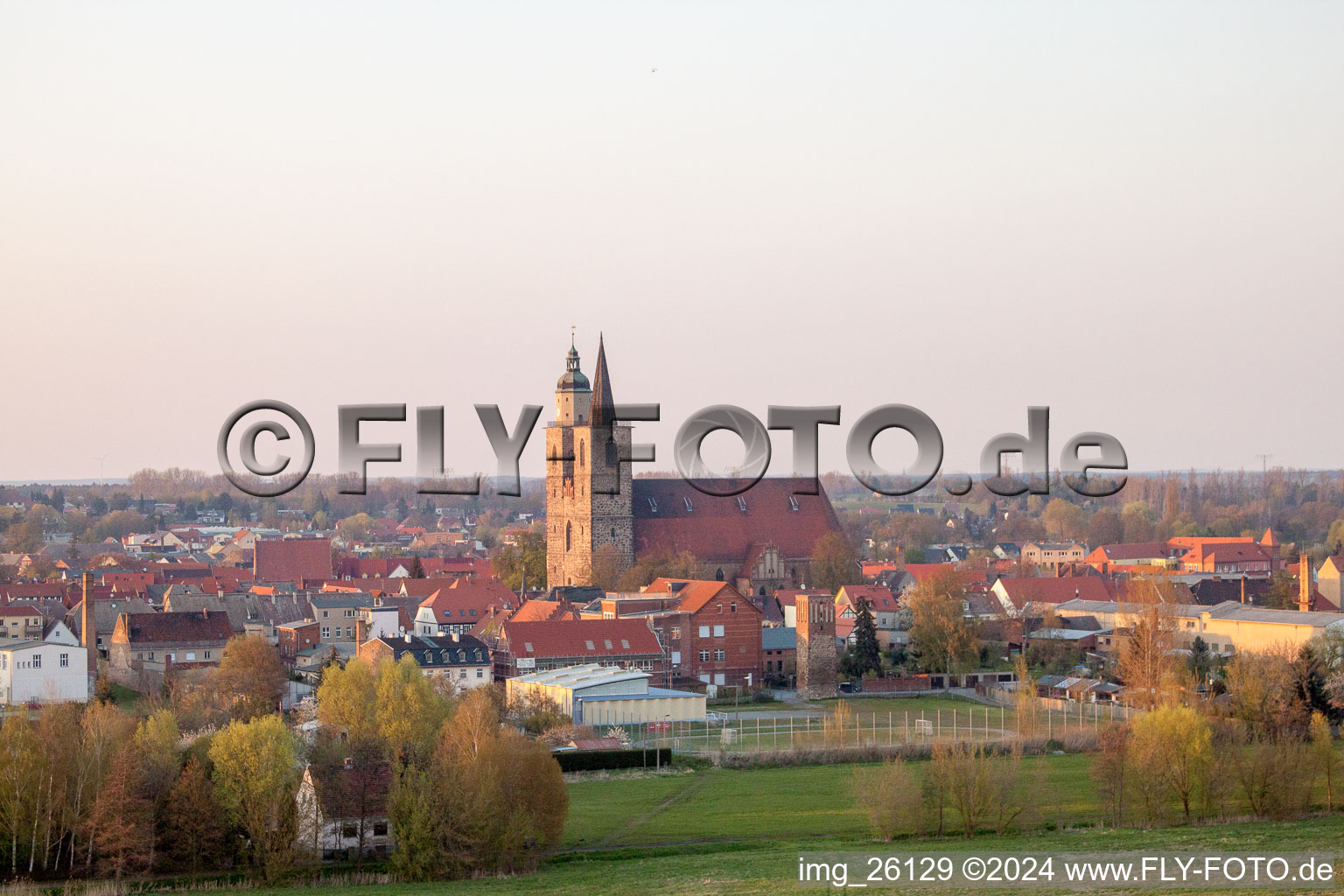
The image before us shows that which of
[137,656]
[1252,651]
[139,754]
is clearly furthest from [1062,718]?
[137,656]

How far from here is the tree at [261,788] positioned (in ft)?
86.6

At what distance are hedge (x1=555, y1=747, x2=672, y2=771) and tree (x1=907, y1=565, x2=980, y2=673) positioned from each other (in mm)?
18377

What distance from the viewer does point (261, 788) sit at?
88.3 feet

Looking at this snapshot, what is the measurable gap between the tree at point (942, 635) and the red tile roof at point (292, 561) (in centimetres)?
4094

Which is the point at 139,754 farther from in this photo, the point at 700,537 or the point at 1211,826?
the point at 700,537

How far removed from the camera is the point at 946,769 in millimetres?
27859

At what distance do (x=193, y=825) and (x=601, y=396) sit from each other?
42747 millimetres

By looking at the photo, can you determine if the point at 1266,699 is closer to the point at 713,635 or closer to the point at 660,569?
the point at 713,635

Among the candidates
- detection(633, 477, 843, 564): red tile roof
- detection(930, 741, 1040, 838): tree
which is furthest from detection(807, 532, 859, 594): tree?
detection(930, 741, 1040, 838): tree

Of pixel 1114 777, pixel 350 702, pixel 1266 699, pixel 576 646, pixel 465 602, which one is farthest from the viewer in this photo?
pixel 465 602

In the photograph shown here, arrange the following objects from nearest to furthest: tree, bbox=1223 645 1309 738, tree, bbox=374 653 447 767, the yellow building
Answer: tree, bbox=374 653 447 767 → tree, bbox=1223 645 1309 738 → the yellow building

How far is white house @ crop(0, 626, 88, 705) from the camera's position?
4584cm

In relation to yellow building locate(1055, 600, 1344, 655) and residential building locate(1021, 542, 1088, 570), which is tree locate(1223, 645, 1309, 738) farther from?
residential building locate(1021, 542, 1088, 570)

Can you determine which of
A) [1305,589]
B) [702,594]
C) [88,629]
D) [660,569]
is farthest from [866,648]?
[88,629]
